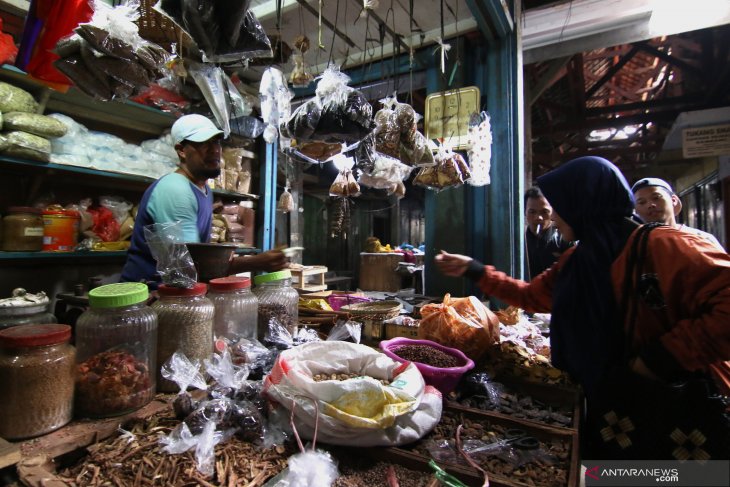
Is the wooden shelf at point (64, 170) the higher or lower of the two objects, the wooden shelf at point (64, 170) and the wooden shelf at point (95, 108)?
the lower

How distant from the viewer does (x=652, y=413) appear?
1206mm

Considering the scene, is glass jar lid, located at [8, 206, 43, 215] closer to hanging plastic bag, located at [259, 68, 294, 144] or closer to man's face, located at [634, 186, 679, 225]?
hanging plastic bag, located at [259, 68, 294, 144]

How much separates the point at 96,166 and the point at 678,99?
9307 mm

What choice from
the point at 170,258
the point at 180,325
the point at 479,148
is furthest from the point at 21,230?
the point at 479,148

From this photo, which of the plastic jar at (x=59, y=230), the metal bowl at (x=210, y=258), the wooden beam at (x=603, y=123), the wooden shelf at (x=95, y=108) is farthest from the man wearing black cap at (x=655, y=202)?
the wooden beam at (x=603, y=123)

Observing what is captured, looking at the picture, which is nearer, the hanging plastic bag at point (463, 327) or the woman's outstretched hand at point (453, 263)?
the hanging plastic bag at point (463, 327)

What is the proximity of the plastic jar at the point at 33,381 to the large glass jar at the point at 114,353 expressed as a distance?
8 cm

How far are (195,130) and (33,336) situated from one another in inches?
A: 58.2

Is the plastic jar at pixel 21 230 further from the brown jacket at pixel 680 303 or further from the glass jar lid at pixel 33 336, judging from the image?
the brown jacket at pixel 680 303

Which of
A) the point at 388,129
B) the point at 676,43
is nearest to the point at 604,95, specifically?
the point at 676,43

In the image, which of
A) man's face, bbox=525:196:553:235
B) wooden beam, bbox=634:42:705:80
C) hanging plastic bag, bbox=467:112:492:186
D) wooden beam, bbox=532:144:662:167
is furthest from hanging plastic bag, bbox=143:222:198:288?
wooden beam, bbox=532:144:662:167

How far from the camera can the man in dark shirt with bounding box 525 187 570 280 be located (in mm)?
3342

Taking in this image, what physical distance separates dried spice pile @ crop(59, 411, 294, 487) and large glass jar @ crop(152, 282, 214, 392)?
0.99 feet

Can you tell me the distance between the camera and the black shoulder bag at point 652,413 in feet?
3.85
